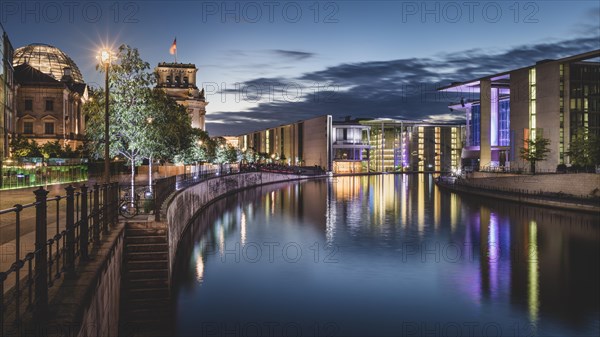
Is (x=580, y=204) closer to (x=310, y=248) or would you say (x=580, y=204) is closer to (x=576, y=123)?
(x=310, y=248)

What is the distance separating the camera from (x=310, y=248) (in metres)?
33.9

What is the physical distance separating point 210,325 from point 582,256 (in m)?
21.9

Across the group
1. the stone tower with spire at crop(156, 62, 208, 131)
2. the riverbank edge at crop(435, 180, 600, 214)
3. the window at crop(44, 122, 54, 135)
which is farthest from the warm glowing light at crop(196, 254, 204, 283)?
the stone tower with spire at crop(156, 62, 208, 131)

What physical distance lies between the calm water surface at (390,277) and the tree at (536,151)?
101ft

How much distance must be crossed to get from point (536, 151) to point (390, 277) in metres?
59.6

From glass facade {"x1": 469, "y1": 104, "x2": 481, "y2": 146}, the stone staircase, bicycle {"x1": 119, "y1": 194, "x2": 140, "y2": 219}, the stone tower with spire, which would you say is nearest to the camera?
the stone staircase

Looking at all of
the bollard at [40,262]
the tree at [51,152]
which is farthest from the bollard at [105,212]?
the tree at [51,152]

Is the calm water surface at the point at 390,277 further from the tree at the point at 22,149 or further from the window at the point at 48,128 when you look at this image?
the window at the point at 48,128

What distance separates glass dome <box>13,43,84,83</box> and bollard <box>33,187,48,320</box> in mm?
121405

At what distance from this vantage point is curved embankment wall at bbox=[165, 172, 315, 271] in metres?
26.5

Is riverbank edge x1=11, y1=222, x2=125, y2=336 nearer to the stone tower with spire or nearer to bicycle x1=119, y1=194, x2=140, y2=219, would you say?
bicycle x1=119, y1=194, x2=140, y2=219

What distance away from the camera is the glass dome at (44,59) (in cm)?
11800

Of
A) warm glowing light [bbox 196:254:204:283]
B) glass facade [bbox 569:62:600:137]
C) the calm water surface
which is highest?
glass facade [bbox 569:62:600:137]

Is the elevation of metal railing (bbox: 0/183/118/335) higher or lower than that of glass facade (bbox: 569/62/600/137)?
lower
